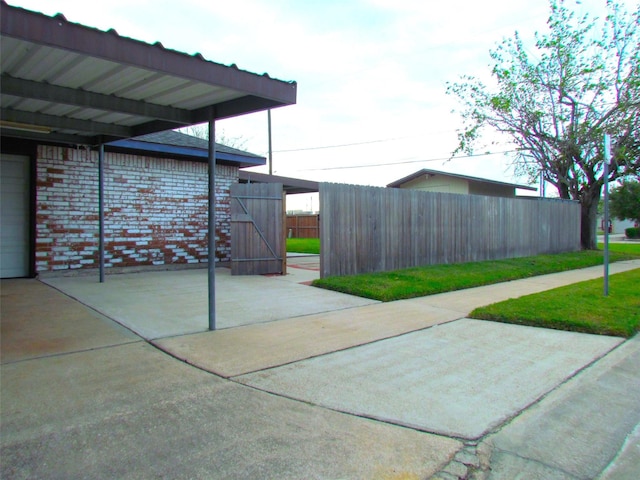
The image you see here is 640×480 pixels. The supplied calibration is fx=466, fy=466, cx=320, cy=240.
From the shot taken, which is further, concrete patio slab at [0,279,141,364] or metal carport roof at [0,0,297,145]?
concrete patio slab at [0,279,141,364]

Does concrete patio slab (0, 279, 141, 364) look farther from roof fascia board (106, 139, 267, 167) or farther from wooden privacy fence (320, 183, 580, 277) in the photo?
wooden privacy fence (320, 183, 580, 277)

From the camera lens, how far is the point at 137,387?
13.4 ft

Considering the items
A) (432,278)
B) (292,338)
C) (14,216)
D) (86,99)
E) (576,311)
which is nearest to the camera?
(292,338)

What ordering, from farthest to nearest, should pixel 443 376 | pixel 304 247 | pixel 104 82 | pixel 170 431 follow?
pixel 304 247
pixel 104 82
pixel 443 376
pixel 170 431

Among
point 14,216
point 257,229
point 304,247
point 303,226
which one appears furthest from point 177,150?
point 303,226

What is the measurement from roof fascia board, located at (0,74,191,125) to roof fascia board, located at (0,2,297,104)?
5.82 feet

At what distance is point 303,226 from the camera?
37.3m

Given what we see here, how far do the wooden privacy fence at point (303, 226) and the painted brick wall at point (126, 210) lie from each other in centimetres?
2224

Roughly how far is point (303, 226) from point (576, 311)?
100.0 feet

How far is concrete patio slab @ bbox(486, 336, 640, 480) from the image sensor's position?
3065 millimetres

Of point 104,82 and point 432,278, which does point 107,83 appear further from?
point 432,278

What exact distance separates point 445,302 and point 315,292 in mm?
2510

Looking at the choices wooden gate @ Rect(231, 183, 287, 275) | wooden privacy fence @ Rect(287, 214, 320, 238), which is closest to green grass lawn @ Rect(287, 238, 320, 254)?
wooden privacy fence @ Rect(287, 214, 320, 238)

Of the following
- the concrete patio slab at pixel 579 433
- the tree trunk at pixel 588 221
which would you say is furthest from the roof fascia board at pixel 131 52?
the tree trunk at pixel 588 221
